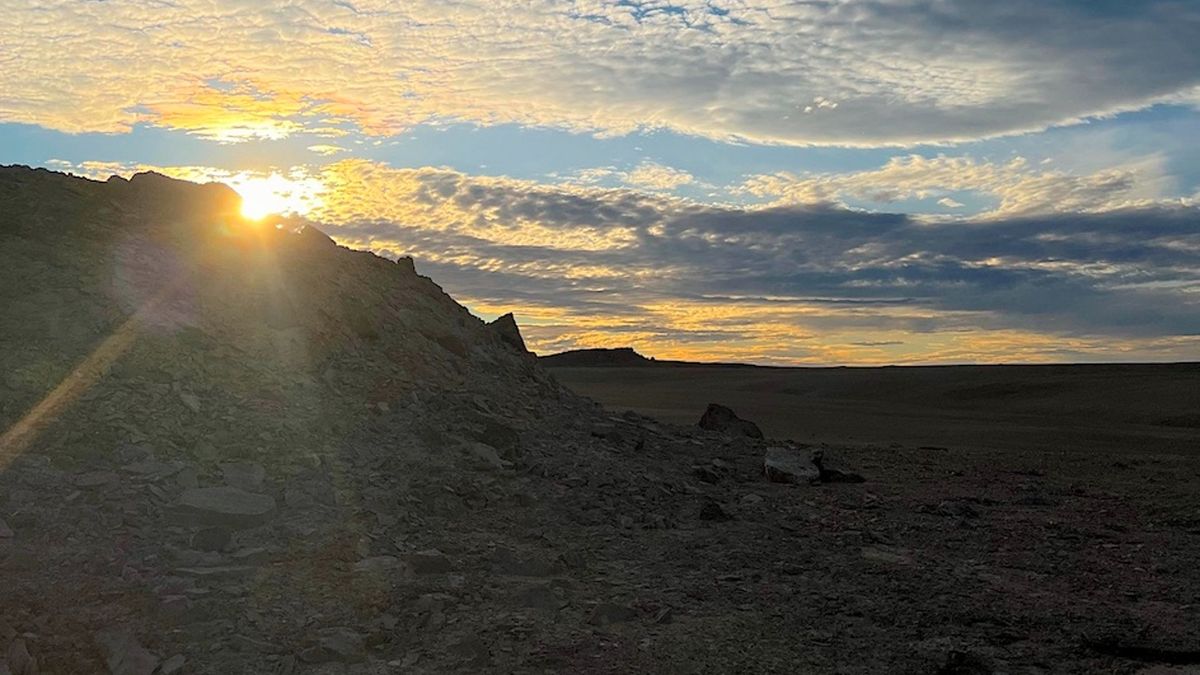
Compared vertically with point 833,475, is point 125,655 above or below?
below

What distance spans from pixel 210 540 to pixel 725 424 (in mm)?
11988

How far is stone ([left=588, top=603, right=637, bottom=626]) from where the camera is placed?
7.62 m

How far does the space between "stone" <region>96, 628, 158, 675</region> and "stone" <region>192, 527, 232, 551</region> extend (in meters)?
1.77

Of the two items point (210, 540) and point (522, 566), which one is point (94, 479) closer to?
point (210, 540)

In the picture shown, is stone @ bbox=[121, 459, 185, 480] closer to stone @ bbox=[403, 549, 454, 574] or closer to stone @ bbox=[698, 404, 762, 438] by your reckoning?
stone @ bbox=[403, 549, 454, 574]

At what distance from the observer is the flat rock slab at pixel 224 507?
29.0ft

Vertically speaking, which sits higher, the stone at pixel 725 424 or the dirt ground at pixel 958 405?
the stone at pixel 725 424

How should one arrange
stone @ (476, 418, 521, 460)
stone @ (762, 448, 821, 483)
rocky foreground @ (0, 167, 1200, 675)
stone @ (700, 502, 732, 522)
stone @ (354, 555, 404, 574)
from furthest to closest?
stone @ (762, 448, 821, 483)
stone @ (476, 418, 521, 460)
stone @ (700, 502, 732, 522)
stone @ (354, 555, 404, 574)
rocky foreground @ (0, 167, 1200, 675)

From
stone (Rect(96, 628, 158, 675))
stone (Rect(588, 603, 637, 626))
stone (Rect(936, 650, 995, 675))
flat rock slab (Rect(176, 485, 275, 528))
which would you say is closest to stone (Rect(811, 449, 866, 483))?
stone (Rect(588, 603, 637, 626))

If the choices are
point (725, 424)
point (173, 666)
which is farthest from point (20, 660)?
point (725, 424)

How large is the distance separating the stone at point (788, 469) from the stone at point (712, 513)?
9.86 ft

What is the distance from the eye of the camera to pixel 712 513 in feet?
37.3

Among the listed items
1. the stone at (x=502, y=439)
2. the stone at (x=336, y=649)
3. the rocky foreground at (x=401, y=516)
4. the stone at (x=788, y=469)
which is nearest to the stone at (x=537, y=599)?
the rocky foreground at (x=401, y=516)

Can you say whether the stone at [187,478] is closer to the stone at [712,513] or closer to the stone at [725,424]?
the stone at [712,513]
